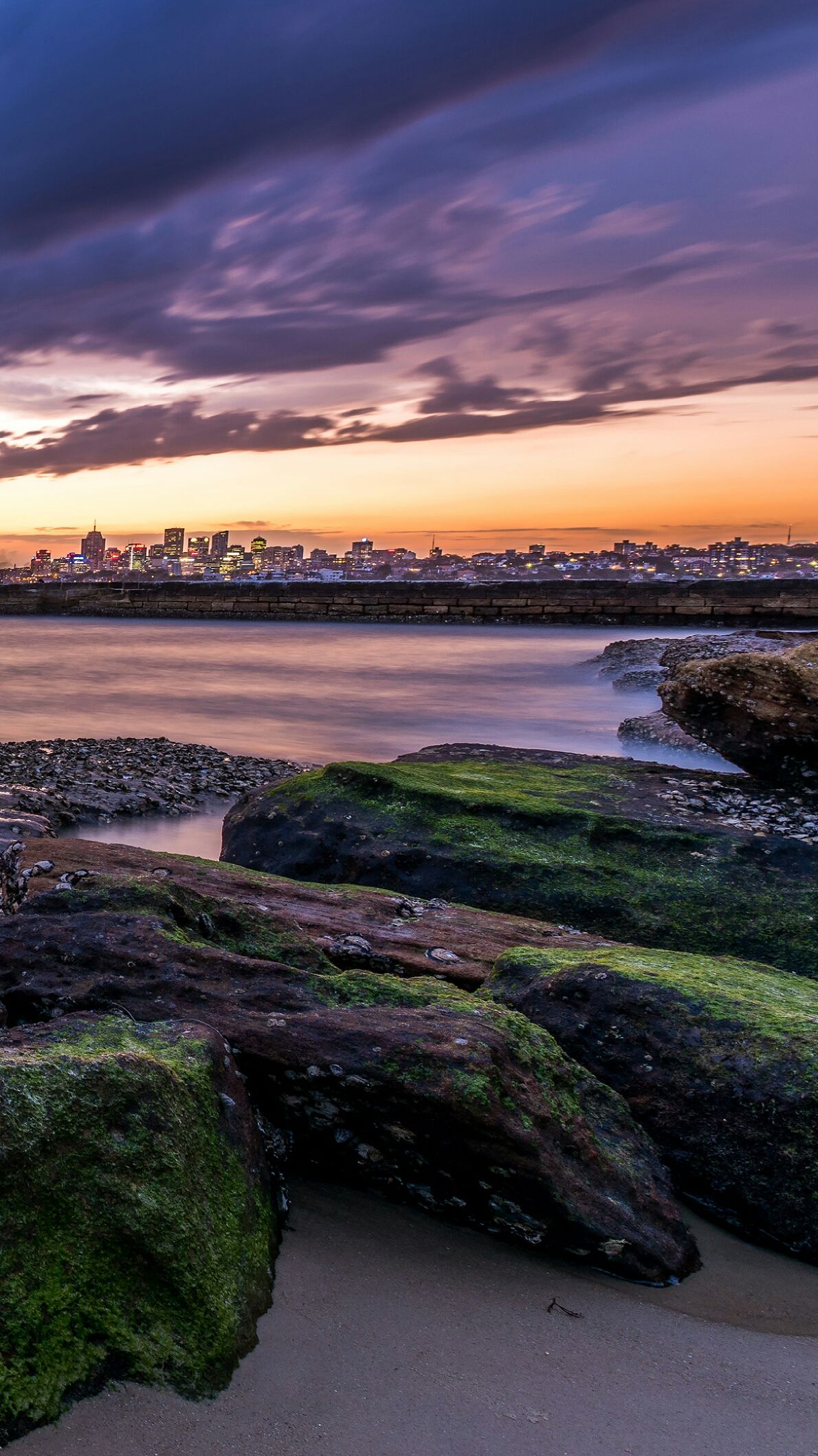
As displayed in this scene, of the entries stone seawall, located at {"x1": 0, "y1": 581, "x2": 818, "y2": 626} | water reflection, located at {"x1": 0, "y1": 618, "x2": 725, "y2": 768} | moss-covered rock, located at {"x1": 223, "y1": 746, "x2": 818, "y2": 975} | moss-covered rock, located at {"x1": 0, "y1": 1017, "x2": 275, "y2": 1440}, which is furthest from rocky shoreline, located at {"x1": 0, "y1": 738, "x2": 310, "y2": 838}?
stone seawall, located at {"x1": 0, "y1": 581, "x2": 818, "y2": 626}

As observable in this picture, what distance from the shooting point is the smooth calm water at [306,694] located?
14492 mm

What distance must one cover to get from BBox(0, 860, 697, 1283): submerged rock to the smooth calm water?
4.42m

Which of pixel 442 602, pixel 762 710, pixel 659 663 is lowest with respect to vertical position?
pixel 659 663

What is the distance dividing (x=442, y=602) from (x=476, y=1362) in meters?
44.7

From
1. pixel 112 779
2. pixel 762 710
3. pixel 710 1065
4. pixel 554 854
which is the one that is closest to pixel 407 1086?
pixel 710 1065

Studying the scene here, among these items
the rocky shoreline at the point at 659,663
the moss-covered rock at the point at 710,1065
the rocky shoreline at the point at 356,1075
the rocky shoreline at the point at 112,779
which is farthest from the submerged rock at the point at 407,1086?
the rocky shoreline at the point at 659,663

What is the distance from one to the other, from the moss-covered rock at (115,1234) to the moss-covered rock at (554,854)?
2.73m

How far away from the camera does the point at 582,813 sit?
17.4 feet

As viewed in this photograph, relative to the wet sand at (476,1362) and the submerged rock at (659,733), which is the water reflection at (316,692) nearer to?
the submerged rock at (659,733)

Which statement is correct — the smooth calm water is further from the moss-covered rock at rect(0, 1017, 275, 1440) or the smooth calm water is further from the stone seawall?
the moss-covered rock at rect(0, 1017, 275, 1440)

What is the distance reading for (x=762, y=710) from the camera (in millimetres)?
6383

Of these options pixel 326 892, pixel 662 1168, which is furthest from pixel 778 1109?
pixel 326 892

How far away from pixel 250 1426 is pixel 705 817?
4.41 meters

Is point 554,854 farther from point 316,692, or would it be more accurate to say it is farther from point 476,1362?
point 316,692
